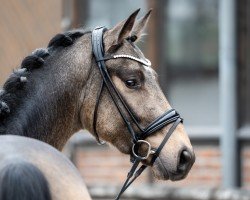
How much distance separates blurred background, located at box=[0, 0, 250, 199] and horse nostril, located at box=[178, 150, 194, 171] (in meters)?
4.01

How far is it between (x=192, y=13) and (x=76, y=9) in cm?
133

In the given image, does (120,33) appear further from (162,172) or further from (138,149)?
(162,172)

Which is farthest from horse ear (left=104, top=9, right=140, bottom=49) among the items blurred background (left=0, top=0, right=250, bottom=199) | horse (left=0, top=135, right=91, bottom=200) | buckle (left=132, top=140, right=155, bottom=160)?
blurred background (left=0, top=0, right=250, bottom=199)

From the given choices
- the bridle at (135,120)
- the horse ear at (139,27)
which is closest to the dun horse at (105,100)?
the bridle at (135,120)

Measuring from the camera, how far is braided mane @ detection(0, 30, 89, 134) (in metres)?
4.92

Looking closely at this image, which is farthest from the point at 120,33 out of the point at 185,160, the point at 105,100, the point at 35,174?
the point at 35,174

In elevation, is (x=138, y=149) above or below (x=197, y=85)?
above

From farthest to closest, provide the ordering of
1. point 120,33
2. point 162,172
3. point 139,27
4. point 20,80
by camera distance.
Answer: point 139,27 < point 120,33 < point 162,172 < point 20,80

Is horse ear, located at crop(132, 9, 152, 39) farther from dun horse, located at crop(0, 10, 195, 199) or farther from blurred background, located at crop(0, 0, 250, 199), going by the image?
blurred background, located at crop(0, 0, 250, 199)

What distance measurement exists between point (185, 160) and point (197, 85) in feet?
16.4

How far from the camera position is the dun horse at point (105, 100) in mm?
5176

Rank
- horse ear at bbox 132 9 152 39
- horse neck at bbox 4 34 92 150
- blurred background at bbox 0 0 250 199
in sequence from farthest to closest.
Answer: blurred background at bbox 0 0 250 199
horse ear at bbox 132 9 152 39
horse neck at bbox 4 34 92 150

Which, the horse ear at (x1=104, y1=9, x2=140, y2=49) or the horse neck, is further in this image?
the horse ear at (x1=104, y1=9, x2=140, y2=49)

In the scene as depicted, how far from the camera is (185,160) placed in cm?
522
